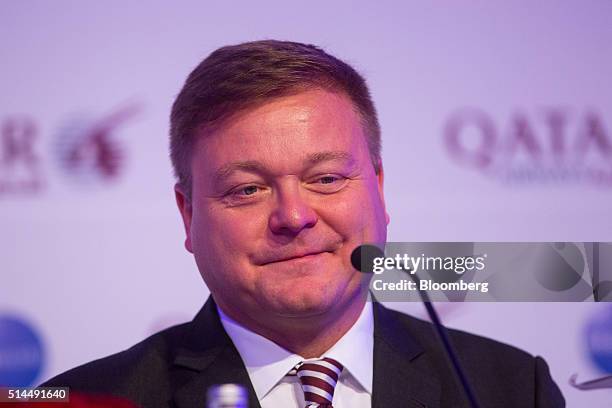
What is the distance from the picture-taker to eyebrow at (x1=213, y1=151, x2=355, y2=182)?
1.86 metres

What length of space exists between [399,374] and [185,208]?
623 millimetres

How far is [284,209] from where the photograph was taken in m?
1.83

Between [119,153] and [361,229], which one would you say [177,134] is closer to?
[119,153]

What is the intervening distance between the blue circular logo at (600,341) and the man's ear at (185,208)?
1073 mm

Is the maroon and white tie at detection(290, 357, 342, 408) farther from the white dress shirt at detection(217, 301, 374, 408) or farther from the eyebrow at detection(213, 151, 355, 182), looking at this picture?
the eyebrow at detection(213, 151, 355, 182)

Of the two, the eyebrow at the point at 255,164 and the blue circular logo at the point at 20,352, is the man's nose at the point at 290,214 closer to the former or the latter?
the eyebrow at the point at 255,164

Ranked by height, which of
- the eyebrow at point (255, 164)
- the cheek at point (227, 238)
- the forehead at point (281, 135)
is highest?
the forehead at point (281, 135)

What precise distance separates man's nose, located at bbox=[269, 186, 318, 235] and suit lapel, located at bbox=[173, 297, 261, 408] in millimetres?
335

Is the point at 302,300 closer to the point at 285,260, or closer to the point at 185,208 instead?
the point at 285,260

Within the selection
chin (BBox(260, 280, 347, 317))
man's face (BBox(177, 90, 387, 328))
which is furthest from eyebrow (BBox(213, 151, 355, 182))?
chin (BBox(260, 280, 347, 317))

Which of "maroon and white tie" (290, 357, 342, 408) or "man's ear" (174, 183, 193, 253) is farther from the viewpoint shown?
"man's ear" (174, 183, 193, 253)

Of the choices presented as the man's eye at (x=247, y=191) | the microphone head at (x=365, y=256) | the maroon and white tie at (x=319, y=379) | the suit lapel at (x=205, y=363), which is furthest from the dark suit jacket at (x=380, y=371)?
the man's eye at (x=247, y=191)

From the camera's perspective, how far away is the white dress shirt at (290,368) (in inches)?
75.8

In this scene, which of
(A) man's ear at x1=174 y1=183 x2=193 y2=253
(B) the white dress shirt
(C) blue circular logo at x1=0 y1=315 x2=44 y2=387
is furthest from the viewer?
(C) blue circular logo at x1=0 y1=315 x2=44 y2=387
